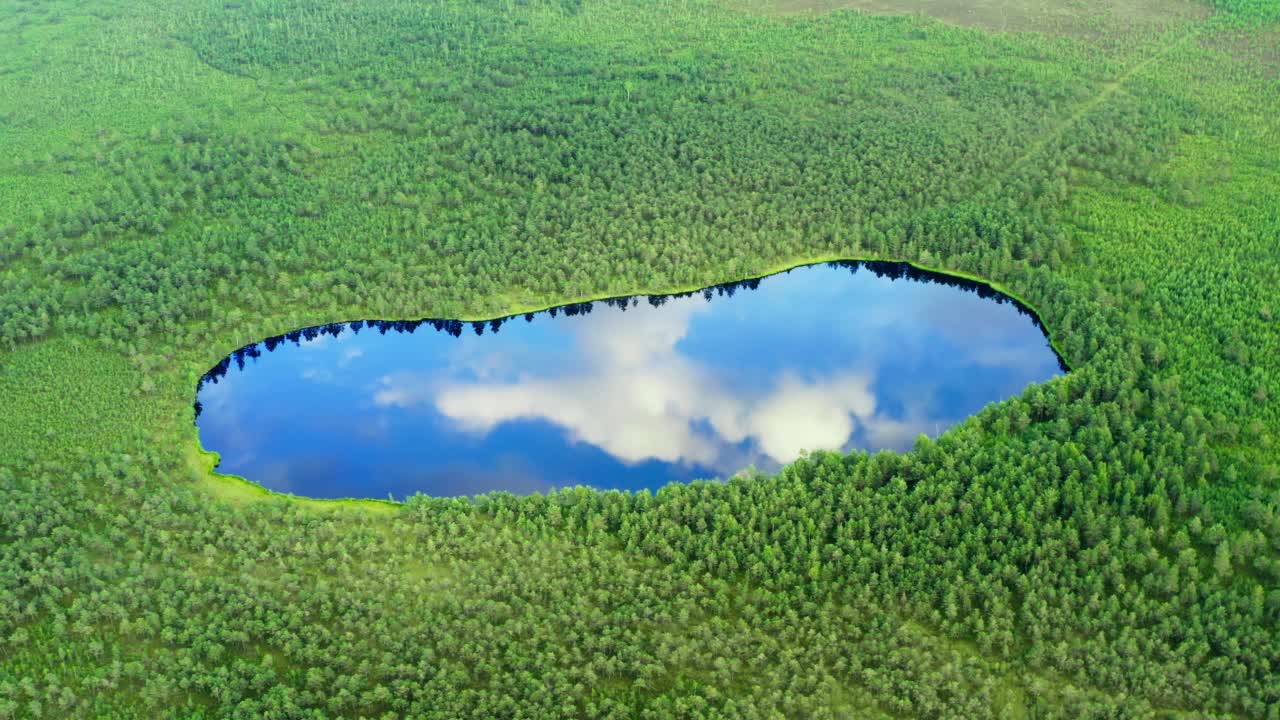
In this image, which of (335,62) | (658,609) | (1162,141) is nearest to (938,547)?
(658,609)

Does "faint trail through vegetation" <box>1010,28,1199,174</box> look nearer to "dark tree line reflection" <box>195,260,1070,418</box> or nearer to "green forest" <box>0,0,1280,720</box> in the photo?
"green forest" <box>0,0,1280,720</box>

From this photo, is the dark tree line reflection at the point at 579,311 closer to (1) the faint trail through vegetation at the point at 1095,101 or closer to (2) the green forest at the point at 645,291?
(2) the green forest at the point at 645,291

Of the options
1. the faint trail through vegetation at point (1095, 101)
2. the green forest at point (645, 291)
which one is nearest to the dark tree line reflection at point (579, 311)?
the green forest at point (645, 291)

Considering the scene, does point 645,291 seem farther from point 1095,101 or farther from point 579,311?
point 1095,101

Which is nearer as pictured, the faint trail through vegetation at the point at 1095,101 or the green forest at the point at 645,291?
the green forest at the point at 645,291

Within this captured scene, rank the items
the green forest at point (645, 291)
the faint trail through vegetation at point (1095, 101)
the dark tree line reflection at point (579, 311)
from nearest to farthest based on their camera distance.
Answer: the green forest at point (645, 291) → the dark tree line reflection at point (579, 311) → the faint trail through vegetation at point (1095, 101)

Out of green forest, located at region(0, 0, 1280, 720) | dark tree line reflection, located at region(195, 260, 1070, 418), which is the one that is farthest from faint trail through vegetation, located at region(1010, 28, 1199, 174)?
dark tree line reflection, located at region(195, 260, 1070, 418)

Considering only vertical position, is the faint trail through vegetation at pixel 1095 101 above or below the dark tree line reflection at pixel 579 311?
above
